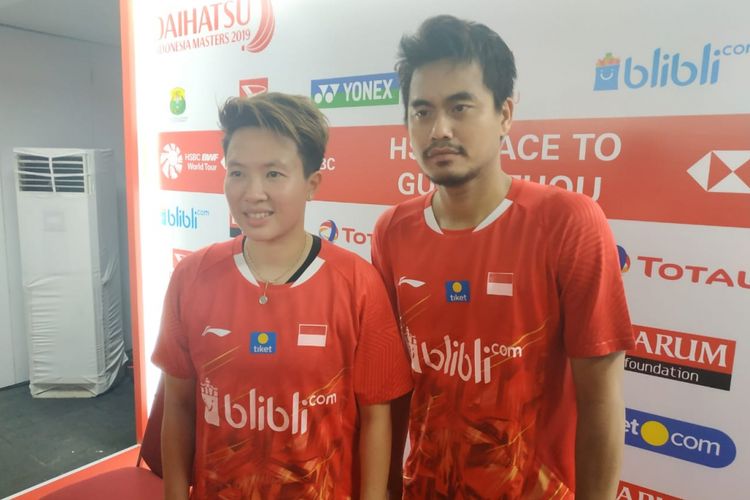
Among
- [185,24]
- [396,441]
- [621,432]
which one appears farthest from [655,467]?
[185,24]

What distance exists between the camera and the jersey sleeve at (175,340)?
116cm

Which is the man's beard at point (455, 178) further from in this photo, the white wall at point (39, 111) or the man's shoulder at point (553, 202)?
the white wall at point (39, 111)

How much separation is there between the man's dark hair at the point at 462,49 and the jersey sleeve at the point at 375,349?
46 centimetres

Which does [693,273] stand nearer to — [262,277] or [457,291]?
[457,291]

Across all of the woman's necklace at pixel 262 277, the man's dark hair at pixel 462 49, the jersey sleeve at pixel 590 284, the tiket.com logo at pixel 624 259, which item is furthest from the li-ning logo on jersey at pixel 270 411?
the tiket.com logo at pixel 624 259

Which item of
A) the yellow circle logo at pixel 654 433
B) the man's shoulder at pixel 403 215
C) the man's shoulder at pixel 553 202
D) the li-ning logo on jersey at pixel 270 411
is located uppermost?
the man's shoulder at pixel 553 202

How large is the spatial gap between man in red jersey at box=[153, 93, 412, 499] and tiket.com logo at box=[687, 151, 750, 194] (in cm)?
88

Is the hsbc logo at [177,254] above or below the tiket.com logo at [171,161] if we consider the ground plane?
below

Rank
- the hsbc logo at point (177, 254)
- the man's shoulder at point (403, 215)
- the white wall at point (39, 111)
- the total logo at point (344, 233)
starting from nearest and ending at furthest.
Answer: the man's shoulder at point (403, 215)
the total logo at point (344, 233)
the hsbc logo at point (177, 254)
the white wall at point (39, 111)

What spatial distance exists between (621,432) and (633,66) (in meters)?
0.93

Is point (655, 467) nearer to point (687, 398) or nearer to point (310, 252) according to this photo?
point (687, 398)

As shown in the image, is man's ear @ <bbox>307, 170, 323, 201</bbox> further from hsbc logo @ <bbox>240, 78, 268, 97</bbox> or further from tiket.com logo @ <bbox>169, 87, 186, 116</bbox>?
tiket.com logo @ <bbox>169, 87, 186, 116</bbox>

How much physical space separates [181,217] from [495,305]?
1.89 m

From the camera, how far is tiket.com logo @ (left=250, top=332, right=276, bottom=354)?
1.08 metres
